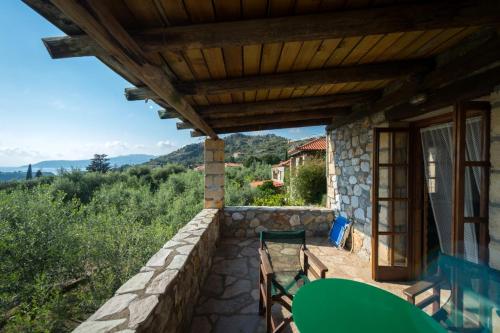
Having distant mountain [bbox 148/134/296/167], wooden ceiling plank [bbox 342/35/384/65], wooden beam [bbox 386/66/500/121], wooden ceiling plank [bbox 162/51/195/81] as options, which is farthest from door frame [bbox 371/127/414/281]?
distant mountain [bbox 148/134/296/167]

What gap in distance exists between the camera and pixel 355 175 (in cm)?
393

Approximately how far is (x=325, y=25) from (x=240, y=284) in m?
2.94

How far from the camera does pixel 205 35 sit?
4.74ft

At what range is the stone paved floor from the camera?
2.30 meters

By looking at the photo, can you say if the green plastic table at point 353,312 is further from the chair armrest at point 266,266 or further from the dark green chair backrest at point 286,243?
the dark green chair backrest at point 286,243

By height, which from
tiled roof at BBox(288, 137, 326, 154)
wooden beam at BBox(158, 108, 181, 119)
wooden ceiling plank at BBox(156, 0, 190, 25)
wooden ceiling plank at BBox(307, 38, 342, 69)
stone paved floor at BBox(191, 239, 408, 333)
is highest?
tiled roof at BBox(288, 137, 326, 154)

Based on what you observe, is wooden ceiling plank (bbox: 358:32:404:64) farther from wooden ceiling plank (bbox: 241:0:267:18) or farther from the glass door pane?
the glass door pane

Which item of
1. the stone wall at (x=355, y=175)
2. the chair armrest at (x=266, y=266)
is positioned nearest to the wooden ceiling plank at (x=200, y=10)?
the chair armrest at (x=266, y=266)

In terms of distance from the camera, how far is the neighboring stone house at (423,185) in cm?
182

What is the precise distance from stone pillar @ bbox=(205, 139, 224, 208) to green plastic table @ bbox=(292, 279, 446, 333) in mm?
3246

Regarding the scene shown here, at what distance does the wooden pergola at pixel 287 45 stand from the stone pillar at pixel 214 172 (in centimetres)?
184

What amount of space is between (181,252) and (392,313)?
1.80 m

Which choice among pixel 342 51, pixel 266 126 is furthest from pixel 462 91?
pixel 266 126

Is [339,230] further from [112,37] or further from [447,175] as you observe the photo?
[112,37]
